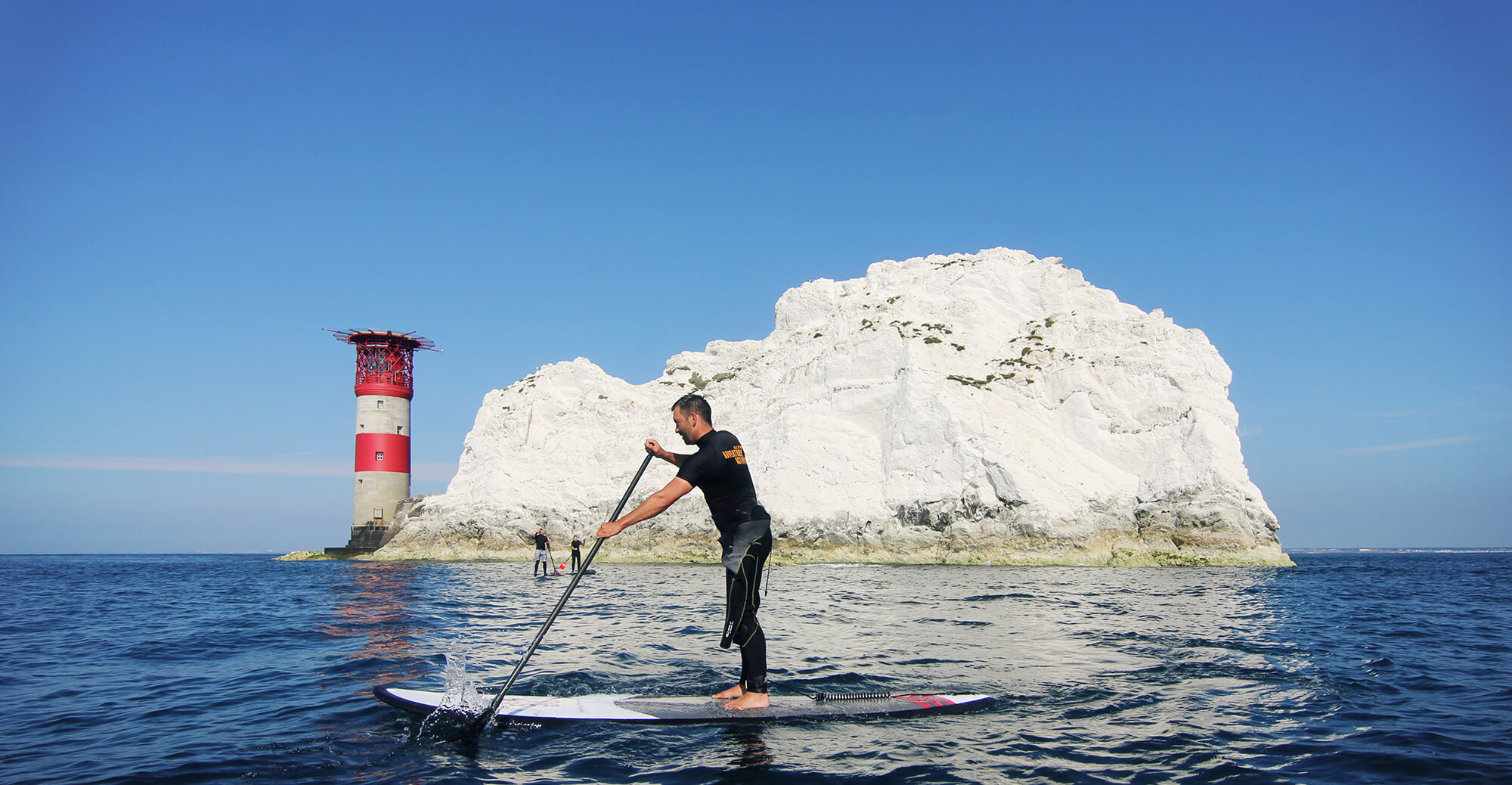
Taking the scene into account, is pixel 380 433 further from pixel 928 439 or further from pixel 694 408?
pixel 694 408

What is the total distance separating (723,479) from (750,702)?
1.97 m

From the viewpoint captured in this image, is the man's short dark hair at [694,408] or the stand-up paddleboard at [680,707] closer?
the stand-up paddleboard at [680,707]

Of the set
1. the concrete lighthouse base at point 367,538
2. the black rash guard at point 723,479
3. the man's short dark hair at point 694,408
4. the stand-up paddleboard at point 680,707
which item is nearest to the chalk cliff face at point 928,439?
the concrete lighthouse base at point 367,538

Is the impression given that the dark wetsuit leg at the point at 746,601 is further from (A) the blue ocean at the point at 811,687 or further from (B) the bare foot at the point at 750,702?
(A) the blue ocean at the point at 811,687

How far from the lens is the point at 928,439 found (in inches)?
1719

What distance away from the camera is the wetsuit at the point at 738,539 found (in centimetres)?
700

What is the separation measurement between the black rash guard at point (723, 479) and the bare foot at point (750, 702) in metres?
1.45

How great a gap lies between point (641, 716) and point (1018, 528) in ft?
118

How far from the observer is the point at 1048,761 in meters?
5.59

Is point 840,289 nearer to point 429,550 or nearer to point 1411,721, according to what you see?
point 429,550

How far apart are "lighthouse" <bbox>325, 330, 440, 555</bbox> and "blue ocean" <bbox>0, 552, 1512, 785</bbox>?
34.4 meters

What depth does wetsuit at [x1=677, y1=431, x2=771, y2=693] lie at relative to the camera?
275 inches

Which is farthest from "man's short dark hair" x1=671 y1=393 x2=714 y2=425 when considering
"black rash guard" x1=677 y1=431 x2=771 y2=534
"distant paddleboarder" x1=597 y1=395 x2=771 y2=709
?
"black rash guard" x1=677 y1=431 x2=771 y2=534

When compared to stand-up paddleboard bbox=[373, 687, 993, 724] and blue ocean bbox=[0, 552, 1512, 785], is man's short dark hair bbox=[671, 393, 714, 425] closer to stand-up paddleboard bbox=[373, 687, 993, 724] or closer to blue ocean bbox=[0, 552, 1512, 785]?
stand-up paddleboard bbox=[373, 687, 993, 724]
